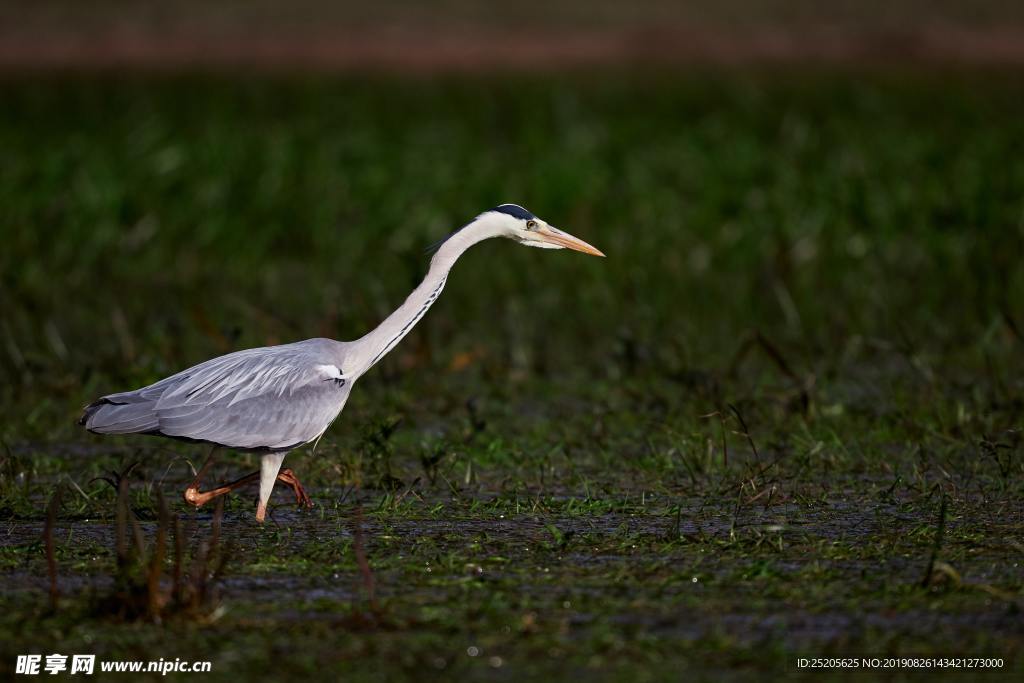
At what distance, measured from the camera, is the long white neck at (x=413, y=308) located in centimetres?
611

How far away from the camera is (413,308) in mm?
6109

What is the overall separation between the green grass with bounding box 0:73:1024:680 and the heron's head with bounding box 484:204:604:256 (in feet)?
3.13

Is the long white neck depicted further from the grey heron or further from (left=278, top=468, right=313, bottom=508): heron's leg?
(left=278, top=468, right=313, bottom=508): heron's leg

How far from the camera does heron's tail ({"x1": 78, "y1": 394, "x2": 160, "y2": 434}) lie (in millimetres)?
5871

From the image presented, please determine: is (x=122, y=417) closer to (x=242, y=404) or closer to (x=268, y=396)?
(x=242, y=404)

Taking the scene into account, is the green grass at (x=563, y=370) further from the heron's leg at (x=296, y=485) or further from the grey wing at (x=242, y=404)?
the grey wing at (x=242, y=404)

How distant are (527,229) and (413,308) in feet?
1.90

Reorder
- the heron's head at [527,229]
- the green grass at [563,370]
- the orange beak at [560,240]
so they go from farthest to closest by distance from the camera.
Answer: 1. the orange beak at [560,240]
2. the heron's head at [527,229]
3. the green grass at [563,370]

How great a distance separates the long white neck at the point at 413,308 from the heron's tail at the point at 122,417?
778mm

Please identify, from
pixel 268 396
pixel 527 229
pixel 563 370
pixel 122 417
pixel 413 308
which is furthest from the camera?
pixel 563 370

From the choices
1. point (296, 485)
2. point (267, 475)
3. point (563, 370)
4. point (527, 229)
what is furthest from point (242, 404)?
point (563, 370)

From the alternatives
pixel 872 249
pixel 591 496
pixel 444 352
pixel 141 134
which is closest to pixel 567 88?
pixel 141 134

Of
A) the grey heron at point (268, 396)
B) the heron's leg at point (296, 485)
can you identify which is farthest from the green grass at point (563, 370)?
the grey heron at point (268, 396)

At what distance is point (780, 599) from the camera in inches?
190
